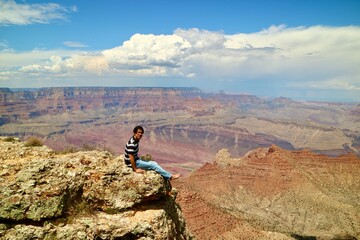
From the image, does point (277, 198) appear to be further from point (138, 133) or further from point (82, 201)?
point (82, 201)

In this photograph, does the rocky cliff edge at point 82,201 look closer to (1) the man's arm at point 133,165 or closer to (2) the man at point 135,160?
(1) the man's arm at point 133,165

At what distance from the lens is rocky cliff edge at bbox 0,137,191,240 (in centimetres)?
1177

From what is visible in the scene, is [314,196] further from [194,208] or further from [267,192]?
[194,208]

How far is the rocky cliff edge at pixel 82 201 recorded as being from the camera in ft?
38.6

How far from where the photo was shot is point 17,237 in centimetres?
1135

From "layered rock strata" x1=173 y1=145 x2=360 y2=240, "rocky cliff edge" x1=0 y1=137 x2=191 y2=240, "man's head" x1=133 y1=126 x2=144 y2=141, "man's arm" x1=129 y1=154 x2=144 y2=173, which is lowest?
"layered rock strata" x1=173 y1=145 x2=360 y2=240

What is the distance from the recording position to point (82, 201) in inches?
522

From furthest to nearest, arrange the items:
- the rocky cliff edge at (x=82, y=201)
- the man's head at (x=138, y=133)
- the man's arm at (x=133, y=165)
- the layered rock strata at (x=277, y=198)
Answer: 1. the layered rock strata at (x=277, y=198)
2. the man's head at (x=138, y=133)
3. the man's arm at (x=133, y=165)
4. the rocky cliff edge at (x=82, y=201)

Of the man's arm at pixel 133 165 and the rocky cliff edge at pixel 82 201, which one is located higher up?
the man's arm at pixel 133 165

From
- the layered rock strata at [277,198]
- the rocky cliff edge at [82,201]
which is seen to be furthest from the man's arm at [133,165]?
the layered rock strata at [277,198]

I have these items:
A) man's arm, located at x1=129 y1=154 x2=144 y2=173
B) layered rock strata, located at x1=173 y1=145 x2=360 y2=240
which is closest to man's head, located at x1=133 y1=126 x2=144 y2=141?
man's arm, located at x1=129 y1=154 x2=144 y2=173

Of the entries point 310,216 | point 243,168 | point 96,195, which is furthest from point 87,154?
point 243,168

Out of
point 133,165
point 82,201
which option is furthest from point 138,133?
point 82,201

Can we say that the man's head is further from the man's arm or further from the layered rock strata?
the layered rock strata
